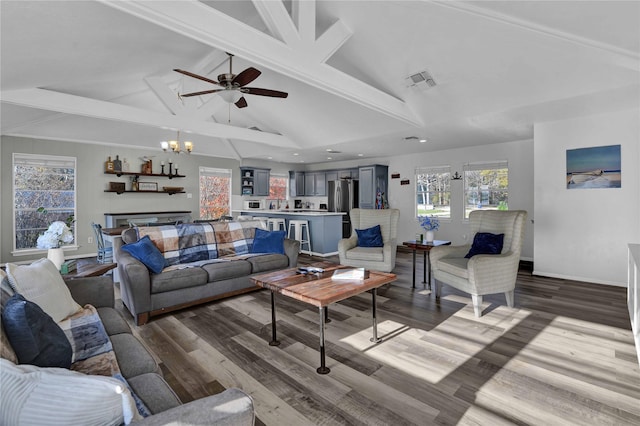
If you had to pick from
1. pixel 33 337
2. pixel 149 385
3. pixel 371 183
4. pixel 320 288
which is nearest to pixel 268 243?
pixel 320 288

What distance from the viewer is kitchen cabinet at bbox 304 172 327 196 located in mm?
9535

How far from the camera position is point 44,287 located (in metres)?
1.88

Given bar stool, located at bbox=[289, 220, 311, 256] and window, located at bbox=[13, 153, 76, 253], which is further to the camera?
bar stool, located at bbox=[289, 220, 311, 256]

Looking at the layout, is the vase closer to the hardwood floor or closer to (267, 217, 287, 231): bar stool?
the hardwood floor

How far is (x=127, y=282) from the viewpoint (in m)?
3.16

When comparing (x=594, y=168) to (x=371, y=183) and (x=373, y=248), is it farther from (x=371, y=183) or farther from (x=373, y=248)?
(x=371, y=183)

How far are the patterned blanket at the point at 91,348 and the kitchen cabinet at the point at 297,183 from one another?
26.5 ft

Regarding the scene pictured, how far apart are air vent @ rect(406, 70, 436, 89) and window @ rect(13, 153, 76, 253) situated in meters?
6.83

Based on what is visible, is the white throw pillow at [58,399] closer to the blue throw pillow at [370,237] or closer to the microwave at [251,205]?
the blue throw pillow at [370,237]

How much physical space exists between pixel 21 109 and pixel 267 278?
16.2 ft

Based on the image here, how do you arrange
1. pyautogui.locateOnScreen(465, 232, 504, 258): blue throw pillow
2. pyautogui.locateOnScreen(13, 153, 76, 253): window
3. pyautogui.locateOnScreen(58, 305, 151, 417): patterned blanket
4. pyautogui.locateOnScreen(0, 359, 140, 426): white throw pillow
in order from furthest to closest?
pyautogui.locateOnScreen(13, 153, 76, 253): window → pyautogui.locateOnScreen(465, 232, 504, 258): blue throw pillow → pyautogui.locateOnScreen(58, 305, 151, 417): patterned blanket → pyautogui.locateOnScreen(0, 359, 140, 426): white throw pillow

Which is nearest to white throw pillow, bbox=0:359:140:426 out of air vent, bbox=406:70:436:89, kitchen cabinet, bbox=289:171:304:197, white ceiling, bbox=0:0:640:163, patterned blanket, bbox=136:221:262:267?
white ceiling, bbox=0:0:640:163

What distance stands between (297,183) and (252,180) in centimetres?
154

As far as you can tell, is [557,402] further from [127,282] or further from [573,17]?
[127,282]
